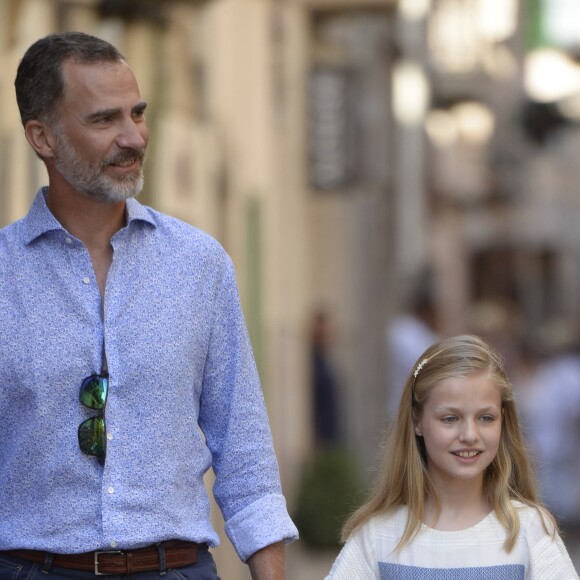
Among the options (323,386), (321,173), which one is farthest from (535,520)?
(321,173)

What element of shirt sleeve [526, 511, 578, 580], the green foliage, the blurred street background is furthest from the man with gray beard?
the green foliage

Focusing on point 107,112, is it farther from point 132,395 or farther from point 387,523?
point 387,523

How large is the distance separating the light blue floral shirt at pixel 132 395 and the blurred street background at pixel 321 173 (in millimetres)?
683

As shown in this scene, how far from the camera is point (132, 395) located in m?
3.95

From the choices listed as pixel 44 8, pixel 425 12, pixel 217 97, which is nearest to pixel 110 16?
pixel 44 8

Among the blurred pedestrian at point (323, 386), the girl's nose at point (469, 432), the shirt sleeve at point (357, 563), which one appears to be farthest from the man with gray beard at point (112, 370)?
the blurred pedestrian at point (323, 386)

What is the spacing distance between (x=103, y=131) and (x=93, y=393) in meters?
0.60

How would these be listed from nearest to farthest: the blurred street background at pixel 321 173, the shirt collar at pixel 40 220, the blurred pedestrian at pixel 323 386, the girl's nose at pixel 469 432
→ the shirt collar at pixel 40 220
the girl's nose at pixel 469 432
the blurred street background at pixel 321 173
the blurred pedestrian at pixel 323 386

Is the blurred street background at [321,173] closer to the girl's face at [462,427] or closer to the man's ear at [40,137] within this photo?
the girl's face at [462,427]

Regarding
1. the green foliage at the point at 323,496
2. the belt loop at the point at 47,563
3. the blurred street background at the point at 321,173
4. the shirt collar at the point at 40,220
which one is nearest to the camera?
the belt loop at the point at 47,563

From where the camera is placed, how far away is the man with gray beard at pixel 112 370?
3.87m

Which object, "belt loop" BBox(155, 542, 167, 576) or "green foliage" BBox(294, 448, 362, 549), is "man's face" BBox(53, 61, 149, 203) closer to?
"belt loop" BBox(155, 542, 167, 576)

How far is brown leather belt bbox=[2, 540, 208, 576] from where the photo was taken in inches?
151

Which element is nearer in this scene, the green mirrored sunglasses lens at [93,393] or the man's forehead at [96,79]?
the green mirrored sunglasses lens at [93,393]
